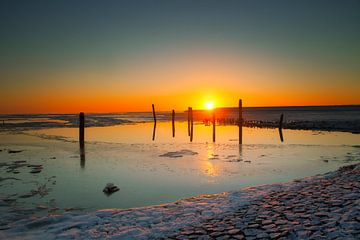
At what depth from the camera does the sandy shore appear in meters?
5.48

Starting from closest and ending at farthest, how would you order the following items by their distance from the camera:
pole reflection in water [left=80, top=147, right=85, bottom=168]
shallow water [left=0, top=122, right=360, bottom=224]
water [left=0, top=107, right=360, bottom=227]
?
water [left=0, top=107, right=360, bottom=227]
shallow water [left=0, top=122, right=360, bottom=224]
pole reflection in water [left=80, top=147, right=85, bottom=168]

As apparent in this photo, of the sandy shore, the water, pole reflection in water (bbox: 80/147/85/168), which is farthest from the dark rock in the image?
pole reflection in water (bbox: 80/147/85/168)

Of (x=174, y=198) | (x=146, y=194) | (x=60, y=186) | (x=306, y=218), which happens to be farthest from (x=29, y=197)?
(x=306, y=218)

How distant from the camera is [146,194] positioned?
9.90 m

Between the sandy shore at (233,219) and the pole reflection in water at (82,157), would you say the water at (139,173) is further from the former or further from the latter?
the sandy shore at (233,219)

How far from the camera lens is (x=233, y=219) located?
6.43m

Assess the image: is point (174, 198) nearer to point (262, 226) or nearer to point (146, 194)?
point (146, 194)

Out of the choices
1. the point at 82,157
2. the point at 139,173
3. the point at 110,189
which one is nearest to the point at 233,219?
the point at 110,189

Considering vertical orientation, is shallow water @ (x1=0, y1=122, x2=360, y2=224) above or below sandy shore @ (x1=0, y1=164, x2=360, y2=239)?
below

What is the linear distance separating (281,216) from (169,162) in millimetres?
9757

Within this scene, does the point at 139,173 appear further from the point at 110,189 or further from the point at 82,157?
the point at 82,157

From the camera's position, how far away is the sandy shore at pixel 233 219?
5.48m

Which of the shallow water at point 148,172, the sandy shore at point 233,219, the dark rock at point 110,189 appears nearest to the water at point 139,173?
the shallow water at point 148,172

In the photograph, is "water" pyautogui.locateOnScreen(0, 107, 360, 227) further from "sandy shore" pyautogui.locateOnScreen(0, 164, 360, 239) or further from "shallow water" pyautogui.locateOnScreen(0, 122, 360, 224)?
"sandy shore" pyautogui.locateOnScreen(0, 164, 360, 239)
